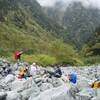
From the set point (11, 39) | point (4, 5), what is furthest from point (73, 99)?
point (4, 5)

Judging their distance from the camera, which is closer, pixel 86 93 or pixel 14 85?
pixel 86 93

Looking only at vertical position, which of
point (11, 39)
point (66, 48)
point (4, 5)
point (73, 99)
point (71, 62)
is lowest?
point (73, 99)

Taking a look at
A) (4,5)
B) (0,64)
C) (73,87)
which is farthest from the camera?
(4,5)

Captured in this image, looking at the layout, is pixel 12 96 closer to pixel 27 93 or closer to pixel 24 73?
pixel 27 93

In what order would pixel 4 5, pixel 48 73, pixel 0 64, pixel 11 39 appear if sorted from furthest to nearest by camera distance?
pixel 4 5 → pixel 11 39 → pixel 0 64 → pixel 48 73

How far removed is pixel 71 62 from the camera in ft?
162

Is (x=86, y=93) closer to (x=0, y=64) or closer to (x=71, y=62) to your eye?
(x=0, y=64)

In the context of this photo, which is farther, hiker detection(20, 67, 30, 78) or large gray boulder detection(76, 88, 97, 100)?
hiker detection(20, 67, 30, 78)

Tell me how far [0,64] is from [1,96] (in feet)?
44.7

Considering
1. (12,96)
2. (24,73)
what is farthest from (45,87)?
(24,73)

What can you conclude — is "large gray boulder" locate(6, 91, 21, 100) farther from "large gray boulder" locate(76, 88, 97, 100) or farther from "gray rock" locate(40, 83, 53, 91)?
"large gray boulder" locate(76, 88, 97, 100)

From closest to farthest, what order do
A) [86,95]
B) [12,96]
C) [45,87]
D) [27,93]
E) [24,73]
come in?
[86,95] < [12,96] < [27,93] < [45,87] < [24,73]

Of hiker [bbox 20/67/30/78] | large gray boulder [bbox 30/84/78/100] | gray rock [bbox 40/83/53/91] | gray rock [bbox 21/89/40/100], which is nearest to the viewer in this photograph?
large gray boulder [bbox 30/84/78/100]

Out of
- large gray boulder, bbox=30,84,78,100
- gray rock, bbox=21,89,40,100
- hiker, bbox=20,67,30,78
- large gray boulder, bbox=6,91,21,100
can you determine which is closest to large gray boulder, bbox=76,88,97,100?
large gray boulder, bbox=30,84,78,100
